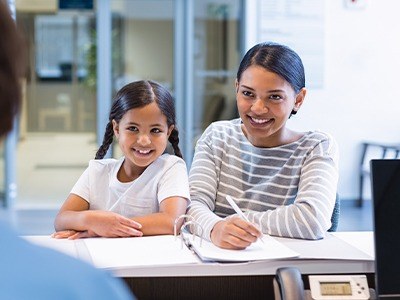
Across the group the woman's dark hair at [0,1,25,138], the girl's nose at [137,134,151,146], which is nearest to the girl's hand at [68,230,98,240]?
the girl's nose at [137,134,151,146]

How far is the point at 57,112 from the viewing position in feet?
23.7

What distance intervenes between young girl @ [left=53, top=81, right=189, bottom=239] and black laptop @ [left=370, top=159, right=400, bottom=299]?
2.16 ft

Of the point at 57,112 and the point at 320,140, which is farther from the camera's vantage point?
the point at 57,112

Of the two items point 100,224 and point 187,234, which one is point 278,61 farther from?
point 100,224

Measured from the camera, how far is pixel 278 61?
77.4 inches

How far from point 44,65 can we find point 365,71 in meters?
3.05

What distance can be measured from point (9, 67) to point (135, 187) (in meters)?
1.59

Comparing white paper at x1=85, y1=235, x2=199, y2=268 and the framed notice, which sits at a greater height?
the framed notice

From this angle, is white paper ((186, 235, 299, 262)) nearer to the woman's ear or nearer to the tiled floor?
the woman's ear

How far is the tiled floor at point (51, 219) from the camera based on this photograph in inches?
228

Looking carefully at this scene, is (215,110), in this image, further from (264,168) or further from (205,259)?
(205,259)

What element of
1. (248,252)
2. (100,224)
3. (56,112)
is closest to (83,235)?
(100,224)

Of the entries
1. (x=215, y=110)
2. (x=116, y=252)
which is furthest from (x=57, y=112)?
(x=116, y=252)

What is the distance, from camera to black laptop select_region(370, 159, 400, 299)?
1.41 m
